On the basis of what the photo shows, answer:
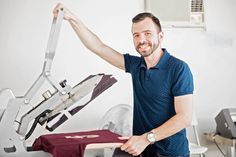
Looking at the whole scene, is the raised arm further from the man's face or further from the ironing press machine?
the man's face

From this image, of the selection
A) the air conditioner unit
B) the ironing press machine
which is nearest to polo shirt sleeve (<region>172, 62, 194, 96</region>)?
the ironing press machine

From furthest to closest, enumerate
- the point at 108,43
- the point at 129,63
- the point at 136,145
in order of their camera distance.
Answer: the point at 108,43 → the point at 129,63 → the point at 136,145

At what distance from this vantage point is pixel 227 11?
363 cm

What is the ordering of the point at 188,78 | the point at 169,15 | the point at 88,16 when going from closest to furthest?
1. the point at 188,78
2. the point at 88,16
3. the point at 169,15

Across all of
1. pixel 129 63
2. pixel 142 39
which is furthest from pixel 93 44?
pixel 142 39

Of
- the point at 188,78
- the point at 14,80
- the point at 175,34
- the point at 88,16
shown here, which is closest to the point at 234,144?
the point at 175,34

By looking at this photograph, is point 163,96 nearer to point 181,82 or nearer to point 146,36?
point 181,82

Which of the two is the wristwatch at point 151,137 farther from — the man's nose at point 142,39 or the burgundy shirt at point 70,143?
the man's nose at point 142,39

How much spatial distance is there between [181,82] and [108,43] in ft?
4.64

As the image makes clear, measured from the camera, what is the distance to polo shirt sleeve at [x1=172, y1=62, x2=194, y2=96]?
1.90 m

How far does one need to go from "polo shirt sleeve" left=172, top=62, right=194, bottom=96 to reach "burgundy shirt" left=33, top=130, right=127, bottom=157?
0.39 metres

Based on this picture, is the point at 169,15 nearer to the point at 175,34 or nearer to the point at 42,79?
the point at 175,34

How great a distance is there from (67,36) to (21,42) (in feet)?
1.28

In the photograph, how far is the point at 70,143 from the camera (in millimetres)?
1869
